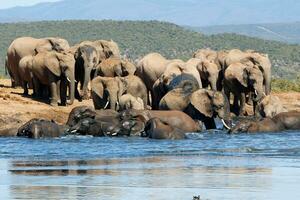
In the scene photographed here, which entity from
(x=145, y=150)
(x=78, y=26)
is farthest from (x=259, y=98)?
(x=78, y=26)

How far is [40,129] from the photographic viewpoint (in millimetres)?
30672

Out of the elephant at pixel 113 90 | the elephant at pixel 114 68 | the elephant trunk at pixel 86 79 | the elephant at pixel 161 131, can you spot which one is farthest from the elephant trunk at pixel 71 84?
the elephant at pixel 161 131

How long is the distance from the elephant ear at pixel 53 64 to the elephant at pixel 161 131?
8131 millimetres

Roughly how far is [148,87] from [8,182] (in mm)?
22616

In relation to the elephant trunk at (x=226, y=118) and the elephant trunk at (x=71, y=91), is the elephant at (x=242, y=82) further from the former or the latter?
the elephant trunk at (x=71, y=91)

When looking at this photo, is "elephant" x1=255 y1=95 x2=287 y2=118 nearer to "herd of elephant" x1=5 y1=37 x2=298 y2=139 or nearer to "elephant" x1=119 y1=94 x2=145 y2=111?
"herd of elephant" x1=5 y1=37 x2=298 y2=139

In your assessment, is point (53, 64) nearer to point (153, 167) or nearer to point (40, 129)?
point (40, 129)

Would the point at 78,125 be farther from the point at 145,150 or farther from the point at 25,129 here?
the point at 145,150

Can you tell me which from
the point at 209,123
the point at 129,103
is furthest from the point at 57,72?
the point at 209,123

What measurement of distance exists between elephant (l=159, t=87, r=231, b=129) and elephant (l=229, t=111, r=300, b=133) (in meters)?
0.87

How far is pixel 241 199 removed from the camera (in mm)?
16750

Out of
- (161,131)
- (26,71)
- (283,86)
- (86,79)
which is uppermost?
(26,71)

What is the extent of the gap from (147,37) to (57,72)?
3083 inches

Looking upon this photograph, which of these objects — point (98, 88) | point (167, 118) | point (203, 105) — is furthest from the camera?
point (98, 88)
